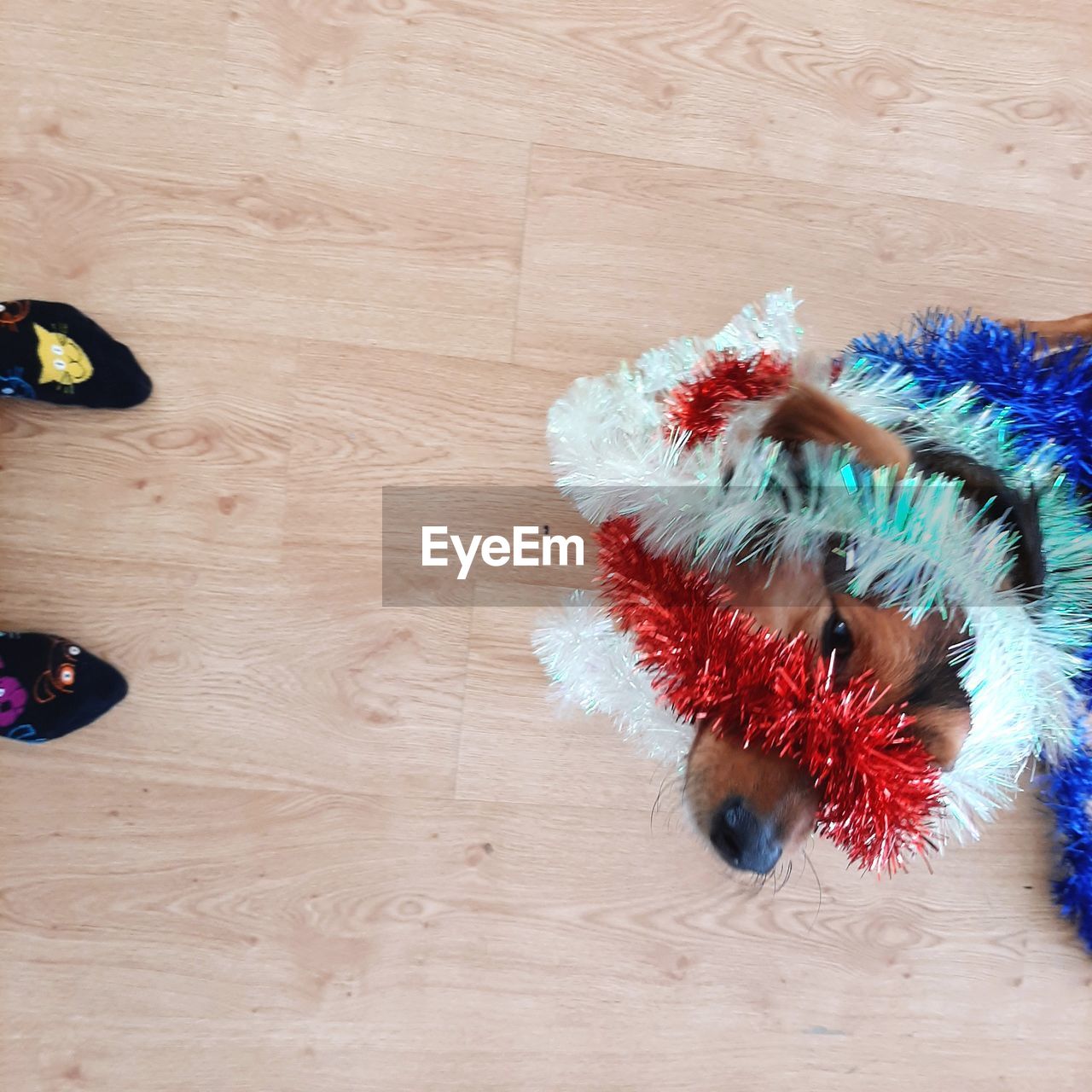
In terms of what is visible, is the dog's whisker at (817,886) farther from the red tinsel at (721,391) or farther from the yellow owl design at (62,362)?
the yellow owl design at (62,362)

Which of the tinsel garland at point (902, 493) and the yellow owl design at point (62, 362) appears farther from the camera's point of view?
the yellow owl design at point (62, 362)

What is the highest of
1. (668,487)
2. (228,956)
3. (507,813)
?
(668,487)

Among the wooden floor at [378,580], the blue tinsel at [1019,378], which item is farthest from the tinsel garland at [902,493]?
the wooden floor at [378,580]

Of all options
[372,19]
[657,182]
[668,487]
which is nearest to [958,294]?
[657,182]

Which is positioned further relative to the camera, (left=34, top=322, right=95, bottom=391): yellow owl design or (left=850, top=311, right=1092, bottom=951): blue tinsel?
(left=34, top=322, right=95, bottom=391): yellow owl design

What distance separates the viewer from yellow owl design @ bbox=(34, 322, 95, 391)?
0.96m

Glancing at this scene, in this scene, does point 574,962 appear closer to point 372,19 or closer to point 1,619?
point 1,619

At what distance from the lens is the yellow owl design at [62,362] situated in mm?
964

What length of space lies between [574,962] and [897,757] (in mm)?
599

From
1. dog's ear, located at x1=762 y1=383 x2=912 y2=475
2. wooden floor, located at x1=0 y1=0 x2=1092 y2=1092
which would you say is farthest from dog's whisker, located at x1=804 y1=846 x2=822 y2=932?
dog's ear, located at x1=762 y1=383 x2=912 y2=475

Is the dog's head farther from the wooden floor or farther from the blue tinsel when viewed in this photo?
the wooden floor

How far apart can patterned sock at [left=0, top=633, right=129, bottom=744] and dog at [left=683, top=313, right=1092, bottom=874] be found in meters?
0.73

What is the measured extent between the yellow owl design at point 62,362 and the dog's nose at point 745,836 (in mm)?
850

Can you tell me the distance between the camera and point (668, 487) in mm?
653
